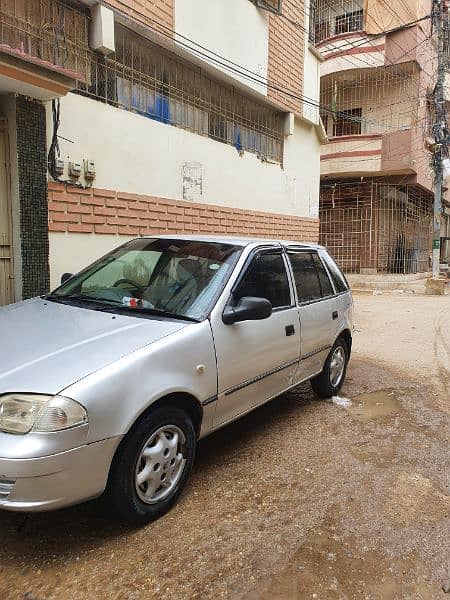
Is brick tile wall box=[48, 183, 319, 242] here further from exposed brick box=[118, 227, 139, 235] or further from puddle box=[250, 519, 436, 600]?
puddle box=[250, 519, 436, 600]

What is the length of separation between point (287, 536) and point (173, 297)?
163 centimetres

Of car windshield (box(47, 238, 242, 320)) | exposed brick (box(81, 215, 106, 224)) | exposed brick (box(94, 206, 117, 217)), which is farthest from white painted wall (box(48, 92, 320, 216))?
car windshield (box(47, 238, 242, 320))

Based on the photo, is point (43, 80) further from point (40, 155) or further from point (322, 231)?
point (322, 231)

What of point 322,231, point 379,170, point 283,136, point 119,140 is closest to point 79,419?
point 119,140

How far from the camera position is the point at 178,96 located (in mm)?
8312

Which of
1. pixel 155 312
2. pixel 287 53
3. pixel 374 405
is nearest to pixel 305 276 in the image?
pixel 374 405

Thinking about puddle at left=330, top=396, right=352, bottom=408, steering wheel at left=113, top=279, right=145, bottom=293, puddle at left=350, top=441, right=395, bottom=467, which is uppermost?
steering wheel at left=113, top=279, right=145, bottom=293

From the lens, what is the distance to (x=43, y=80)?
205 inches

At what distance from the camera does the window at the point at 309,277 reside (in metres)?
4.27

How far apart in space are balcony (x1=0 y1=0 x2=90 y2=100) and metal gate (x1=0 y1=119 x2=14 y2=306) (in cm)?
70

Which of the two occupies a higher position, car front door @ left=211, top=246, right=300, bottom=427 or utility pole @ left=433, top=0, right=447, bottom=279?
utility pole @ left=433, top=0, right=447, bottom=279

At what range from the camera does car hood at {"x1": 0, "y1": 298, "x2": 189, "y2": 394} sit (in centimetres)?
228

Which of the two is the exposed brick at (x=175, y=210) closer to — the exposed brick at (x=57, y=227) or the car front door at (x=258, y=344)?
the exposed brick at (x=57, y=227)

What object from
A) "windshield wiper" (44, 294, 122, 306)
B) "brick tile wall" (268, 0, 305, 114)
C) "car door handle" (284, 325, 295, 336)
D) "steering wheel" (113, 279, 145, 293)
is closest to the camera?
"windshield wiper" (44, 294, 122, 306)
